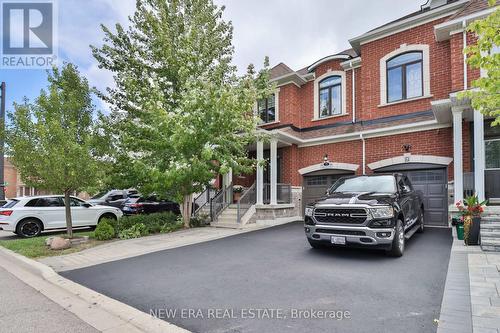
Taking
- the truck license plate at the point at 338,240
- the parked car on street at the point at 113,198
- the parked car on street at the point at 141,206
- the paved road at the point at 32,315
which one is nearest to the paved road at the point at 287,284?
the truck license plate at the point at 338,240

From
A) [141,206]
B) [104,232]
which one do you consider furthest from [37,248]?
[141,206]

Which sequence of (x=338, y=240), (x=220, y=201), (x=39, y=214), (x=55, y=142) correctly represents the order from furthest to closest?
(x=220, y=201)
(x=39, y=214)
(x=55, y=142)
(x=338, y=240)

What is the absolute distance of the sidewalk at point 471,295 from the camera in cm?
320

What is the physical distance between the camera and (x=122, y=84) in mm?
12430

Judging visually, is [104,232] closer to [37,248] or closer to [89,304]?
[37,248]

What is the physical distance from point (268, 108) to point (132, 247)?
32.5 ft

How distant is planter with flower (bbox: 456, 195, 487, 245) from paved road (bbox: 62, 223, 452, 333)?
1.78 ft

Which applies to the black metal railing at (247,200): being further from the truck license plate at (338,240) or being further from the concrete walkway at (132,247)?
the truck license plate at (338,240)

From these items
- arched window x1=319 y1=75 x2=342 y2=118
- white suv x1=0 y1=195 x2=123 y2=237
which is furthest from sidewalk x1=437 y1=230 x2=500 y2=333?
white suv x1=0 y1=195 x2=123 y2=237

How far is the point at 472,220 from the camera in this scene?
7055mm

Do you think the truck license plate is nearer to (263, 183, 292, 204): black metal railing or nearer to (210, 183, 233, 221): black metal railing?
(263, 183, 292, 204): black metal railing

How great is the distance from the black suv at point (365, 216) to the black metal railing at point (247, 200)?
526 cm

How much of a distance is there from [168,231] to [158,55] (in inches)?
280

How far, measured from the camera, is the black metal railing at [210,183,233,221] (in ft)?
42.9
